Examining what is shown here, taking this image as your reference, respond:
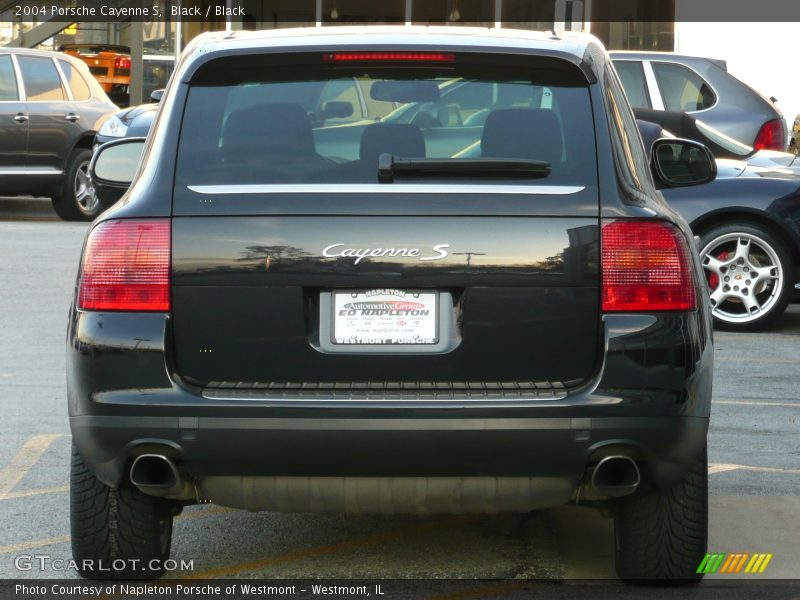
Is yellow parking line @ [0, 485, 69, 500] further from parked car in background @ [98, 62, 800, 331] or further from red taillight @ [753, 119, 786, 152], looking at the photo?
red taillight @ [753, 119, 786, 152]

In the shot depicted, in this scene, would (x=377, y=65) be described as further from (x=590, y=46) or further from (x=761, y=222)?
(x=761, y=222)

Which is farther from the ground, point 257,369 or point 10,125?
point 257,369

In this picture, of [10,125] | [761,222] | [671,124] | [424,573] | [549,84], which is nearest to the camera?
[549,84]

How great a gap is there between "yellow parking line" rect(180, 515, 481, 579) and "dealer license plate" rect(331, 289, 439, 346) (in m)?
1.12

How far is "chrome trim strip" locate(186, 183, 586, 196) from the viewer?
403 cm

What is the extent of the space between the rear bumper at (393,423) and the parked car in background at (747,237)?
Result: 228 inches

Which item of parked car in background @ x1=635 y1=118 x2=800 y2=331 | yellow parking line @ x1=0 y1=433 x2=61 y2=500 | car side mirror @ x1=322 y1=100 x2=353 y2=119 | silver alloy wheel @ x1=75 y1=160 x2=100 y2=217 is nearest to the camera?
car side mirror @ x1=322 y1=100 x2=353 y2=119

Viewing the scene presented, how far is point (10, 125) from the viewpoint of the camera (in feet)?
53.2

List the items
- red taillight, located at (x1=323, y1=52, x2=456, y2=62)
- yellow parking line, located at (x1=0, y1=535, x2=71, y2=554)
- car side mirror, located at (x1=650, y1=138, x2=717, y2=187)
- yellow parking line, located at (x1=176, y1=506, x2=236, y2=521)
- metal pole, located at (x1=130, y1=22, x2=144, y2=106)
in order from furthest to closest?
metal pole, located at (x1=130, y1=22, x2=144, y2=106), car side mirror, located at (x1=650, y1=138, x2=717, y2=187), yellow parking line, located at (x1=176, y1=506, x2=236, y2=521), yellow parking line, located at (x1=0, y1=535, x2=71, y2=554), red taillight, located at (x1=323, y1=52, x2=456, y2=62)

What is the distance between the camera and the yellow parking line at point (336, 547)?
15.6 ft

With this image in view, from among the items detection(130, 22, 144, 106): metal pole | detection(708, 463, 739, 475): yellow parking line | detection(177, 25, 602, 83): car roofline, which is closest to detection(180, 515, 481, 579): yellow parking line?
detection(708, 463, 739, 475): yellow parking line

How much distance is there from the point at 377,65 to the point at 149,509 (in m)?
1.44

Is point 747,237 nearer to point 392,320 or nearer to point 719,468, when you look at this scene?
point 719,468

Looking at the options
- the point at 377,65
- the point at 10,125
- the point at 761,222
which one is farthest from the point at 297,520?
the point at 10,125
